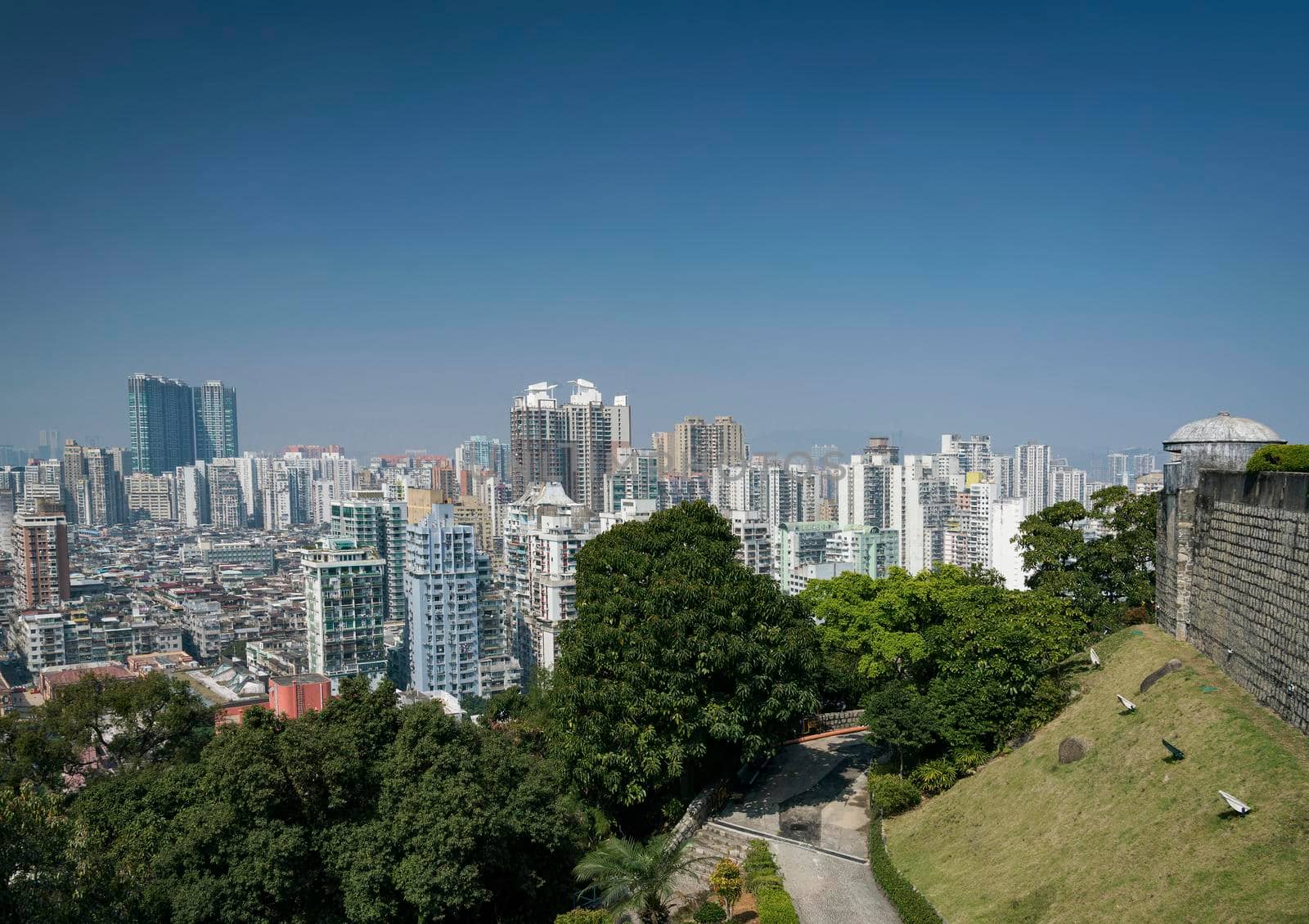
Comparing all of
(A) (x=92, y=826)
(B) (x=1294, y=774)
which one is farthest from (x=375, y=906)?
(B) (x=1294, y=774)

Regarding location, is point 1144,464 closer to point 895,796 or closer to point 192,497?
point 895,796

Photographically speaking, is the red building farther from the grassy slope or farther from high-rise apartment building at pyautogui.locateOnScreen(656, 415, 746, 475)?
high-rise apartment building at pyautogui.locateOnScreen(656, 415, 746, 475)

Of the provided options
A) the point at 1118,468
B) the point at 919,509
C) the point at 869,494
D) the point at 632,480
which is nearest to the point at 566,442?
the point at 632,480

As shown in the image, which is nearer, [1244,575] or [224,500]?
[1244,575]

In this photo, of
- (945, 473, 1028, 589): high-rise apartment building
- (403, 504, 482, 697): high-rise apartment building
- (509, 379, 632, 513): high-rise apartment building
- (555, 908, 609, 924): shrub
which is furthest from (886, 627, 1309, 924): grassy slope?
(509, 379, 632, 513): high-rise apartment building

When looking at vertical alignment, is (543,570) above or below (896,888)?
below

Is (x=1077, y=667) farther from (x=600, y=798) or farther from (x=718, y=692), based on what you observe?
(x=600, y=798)
